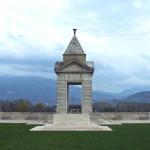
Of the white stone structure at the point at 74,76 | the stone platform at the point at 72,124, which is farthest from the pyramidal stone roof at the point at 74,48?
the stone platform at the point at 72,124

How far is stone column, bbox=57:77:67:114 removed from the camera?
3534cm

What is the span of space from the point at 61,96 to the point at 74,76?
1.67m

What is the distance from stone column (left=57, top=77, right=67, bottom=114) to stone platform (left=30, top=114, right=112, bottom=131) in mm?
2725

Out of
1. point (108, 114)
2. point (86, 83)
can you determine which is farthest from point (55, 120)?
point (108, 114)

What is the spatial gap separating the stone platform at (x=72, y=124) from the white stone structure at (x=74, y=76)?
2.94 m

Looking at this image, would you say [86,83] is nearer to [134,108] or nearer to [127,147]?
[127,147]

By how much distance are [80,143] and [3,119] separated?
2257 centimetres

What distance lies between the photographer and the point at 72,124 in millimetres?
30875

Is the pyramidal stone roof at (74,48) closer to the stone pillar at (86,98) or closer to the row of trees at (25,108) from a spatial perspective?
the stone pillar at (86,98)

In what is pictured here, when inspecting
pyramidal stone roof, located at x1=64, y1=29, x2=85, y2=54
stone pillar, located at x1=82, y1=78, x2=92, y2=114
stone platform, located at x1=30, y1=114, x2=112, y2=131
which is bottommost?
stone platform, located at x1=30, y1=114, x2=112, y2=131

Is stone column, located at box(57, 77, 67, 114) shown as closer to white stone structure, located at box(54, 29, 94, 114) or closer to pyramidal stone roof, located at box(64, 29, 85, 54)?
white stone structure, located at box(54, 29, 94, 114)

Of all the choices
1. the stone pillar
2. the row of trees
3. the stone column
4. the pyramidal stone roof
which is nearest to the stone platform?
the stone column

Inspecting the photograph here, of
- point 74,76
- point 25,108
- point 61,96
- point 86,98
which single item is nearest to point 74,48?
point 74,76

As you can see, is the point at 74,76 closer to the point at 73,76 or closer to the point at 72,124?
the point at 73,76
